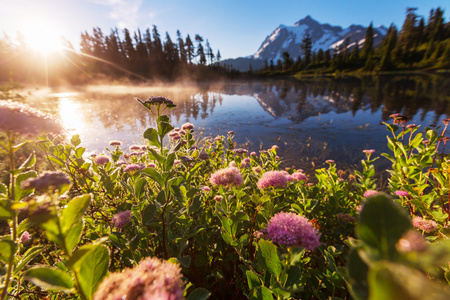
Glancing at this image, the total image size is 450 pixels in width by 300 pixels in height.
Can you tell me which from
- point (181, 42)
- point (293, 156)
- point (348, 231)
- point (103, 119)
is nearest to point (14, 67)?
point (103, 119)

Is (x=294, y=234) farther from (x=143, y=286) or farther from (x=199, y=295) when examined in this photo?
(x=143, y=286)

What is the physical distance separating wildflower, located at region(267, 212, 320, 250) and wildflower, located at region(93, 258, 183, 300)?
2.42ft

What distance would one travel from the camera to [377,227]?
18.3 inches

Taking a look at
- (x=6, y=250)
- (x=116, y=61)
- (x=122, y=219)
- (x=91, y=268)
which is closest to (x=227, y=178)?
(x=122, y=219)

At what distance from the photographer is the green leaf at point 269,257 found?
3.53ft

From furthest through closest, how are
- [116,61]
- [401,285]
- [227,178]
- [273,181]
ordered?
[116,61] < [273,181] < [227,178] < [401,285]

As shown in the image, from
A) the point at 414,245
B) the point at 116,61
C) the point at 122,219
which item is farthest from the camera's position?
the point at 116,61

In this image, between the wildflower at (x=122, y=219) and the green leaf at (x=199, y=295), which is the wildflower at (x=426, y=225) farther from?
the wildflower at (x=122, y=219)

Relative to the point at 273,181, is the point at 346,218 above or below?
below

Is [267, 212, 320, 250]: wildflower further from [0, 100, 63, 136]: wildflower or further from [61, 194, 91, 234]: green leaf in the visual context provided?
[0, 100, 63, 136]: wildflower

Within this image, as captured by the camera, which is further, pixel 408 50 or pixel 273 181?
pixel 408 50

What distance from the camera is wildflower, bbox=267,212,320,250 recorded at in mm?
1133

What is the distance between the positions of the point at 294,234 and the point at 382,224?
30.3 inches

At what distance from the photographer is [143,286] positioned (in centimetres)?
58
